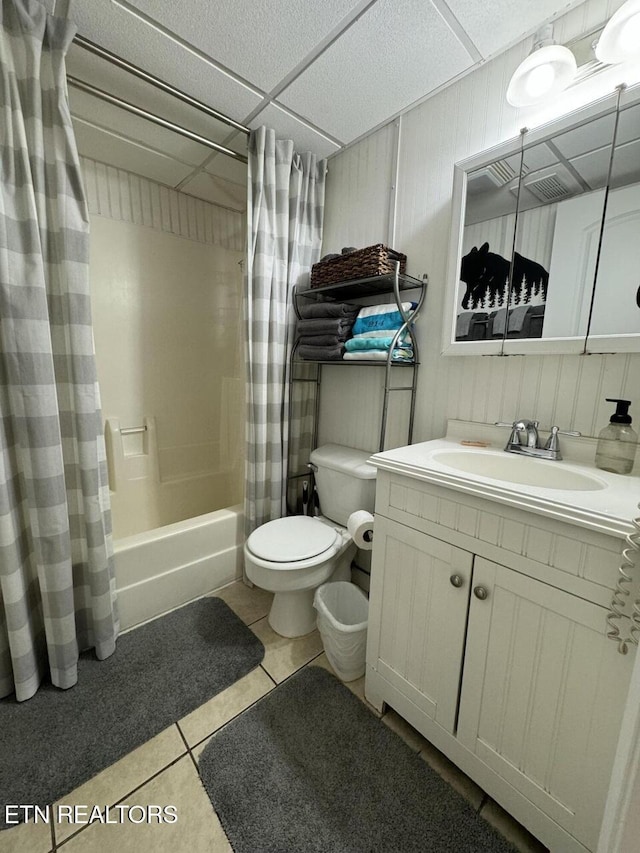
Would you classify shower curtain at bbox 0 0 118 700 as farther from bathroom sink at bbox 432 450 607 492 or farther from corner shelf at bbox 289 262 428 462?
bathroom sink at bbox 432 450 607 492

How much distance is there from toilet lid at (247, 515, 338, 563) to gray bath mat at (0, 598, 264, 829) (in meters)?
0.44

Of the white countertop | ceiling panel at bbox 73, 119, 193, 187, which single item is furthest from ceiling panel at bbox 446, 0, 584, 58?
ceiling panel at bbox 73, 119, 193, 187

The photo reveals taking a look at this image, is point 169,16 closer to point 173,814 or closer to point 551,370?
point 551,370

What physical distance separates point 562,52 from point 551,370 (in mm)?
900

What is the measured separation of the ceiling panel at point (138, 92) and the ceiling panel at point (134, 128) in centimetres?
10

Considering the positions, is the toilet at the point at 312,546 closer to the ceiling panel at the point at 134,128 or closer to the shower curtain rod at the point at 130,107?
the shower curtain rod at the point at 130,107

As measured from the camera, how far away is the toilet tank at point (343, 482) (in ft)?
4.83

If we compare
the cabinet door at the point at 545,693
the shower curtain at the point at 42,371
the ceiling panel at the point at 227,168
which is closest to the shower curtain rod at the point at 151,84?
the shower curtain at the point at 42,371

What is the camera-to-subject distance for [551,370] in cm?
113

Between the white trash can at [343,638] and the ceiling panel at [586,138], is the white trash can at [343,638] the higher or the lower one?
the lower one

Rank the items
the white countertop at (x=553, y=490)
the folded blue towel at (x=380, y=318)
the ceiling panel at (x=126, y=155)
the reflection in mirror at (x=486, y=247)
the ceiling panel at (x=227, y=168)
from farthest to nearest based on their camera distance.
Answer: the ceiling panel at (x=227, y=168), the ceiling panel at (x=126, y=155), the folded blue towel at (x=380, y=318), the reflection in mirror at (x=486, y=247), the white countertop at (x=553, y=490)

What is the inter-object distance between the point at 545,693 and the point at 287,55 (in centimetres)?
199

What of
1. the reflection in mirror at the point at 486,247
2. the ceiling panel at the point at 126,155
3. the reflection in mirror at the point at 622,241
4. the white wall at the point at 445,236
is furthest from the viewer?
the ceiling panel at the point at 126,155

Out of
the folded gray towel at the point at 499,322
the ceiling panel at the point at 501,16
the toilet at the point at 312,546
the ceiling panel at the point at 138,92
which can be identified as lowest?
the toilet at the point at 312,546
